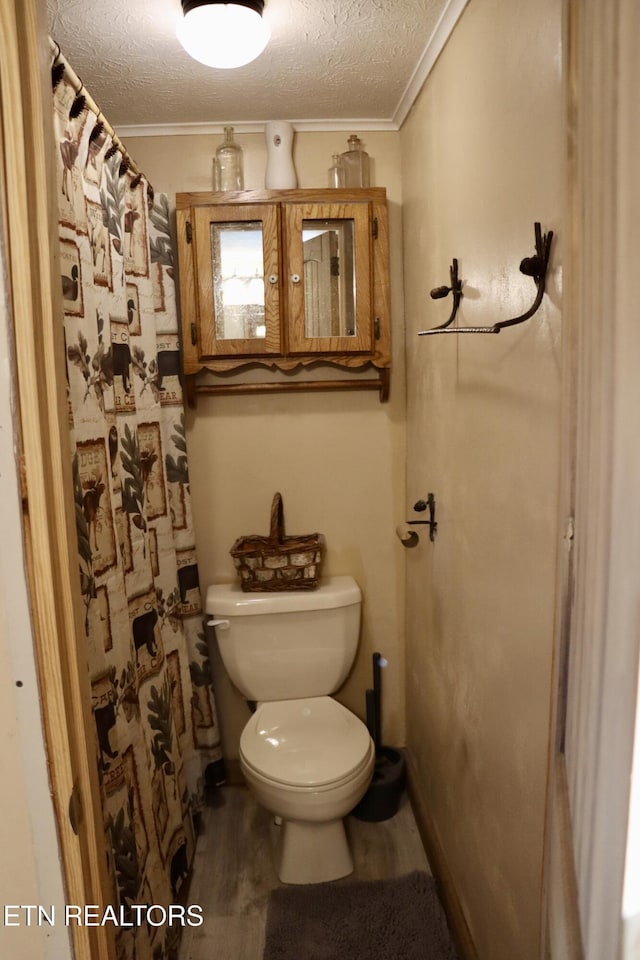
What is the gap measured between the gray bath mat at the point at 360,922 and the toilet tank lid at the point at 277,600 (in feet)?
2.62

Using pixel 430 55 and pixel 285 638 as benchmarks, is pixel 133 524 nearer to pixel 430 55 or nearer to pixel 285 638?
pixel 285 638

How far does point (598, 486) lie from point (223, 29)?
1283mm

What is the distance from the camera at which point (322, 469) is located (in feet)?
7.70

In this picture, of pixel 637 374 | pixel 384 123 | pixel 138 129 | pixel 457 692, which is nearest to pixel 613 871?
pixel 637 374

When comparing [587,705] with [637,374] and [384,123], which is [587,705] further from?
[384,123]

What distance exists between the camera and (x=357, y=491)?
2367mm

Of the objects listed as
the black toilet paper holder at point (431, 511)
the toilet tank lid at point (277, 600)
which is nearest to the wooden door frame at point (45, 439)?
the black toilet paper holder at point (431, 511)

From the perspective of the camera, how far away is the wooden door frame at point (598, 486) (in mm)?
726

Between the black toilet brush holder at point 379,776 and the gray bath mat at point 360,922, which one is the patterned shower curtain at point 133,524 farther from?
the black toilet brush holder at point 379,776

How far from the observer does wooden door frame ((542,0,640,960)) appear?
73 cm

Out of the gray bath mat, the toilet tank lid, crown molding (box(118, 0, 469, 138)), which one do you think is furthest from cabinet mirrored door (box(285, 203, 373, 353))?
the gray bath mat

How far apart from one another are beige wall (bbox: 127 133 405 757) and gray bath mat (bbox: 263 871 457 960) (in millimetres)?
778

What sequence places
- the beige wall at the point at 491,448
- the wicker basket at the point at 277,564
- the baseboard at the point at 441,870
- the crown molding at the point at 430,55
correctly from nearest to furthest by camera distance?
the beige wall at the point at 491,448 → the crown molding at the point at 430,55 → the baseboard at the point at 441,870 → the wicker basket at the point at 277,564

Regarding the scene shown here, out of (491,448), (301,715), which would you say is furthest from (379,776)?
(491,448)
